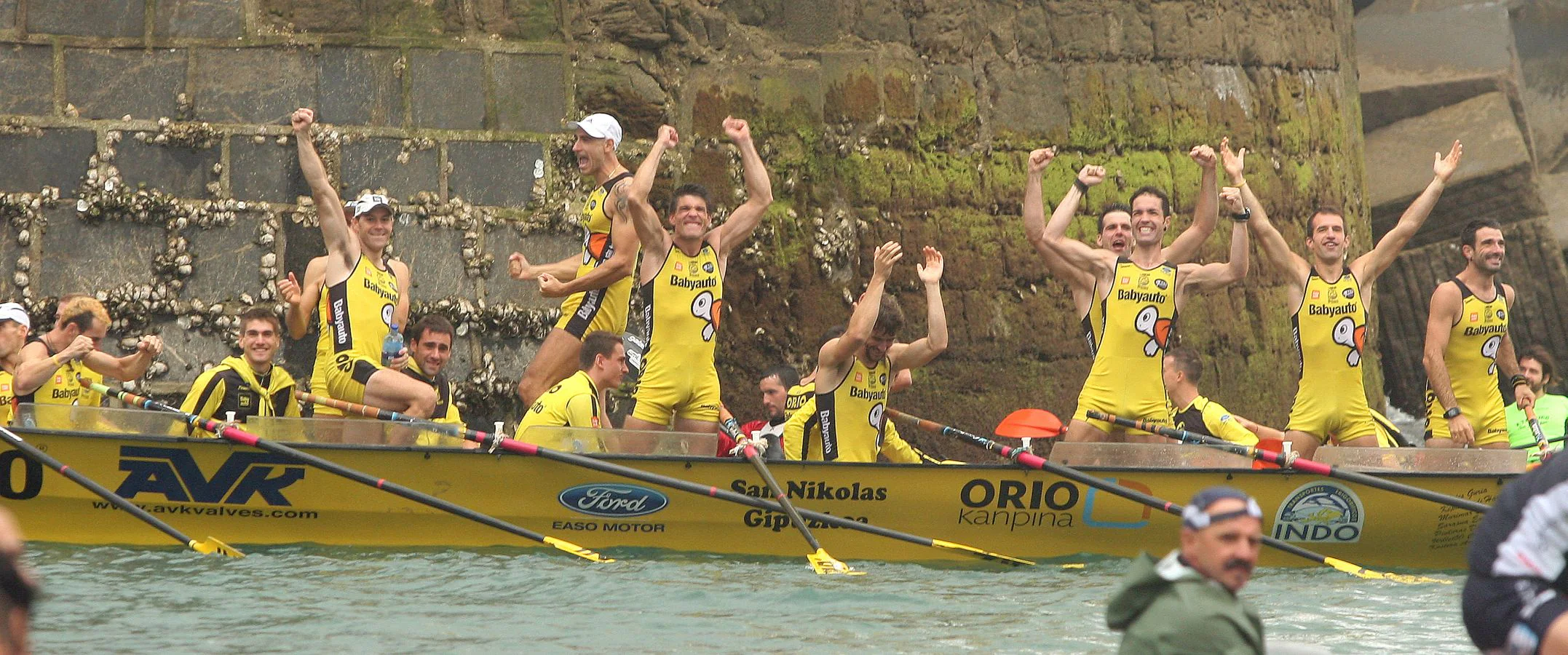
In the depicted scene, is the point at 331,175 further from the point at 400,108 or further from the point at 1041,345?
the point at 1041,345

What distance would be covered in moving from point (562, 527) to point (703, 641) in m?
1.99

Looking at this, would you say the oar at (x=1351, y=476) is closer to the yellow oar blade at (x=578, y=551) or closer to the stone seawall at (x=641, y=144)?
the stone seawall at (x=641, y=144)

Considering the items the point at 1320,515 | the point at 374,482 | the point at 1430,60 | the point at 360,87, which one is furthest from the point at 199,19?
the point at 1430,60

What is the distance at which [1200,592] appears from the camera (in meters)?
4.43

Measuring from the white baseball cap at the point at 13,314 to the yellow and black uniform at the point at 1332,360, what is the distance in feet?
22.3

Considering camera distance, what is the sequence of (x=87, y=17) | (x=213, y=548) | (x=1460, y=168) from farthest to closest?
(x=1460, y=168) → (x=87, y=17) → (x=213, y=548)

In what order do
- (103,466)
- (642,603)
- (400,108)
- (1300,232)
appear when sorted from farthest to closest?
1. (1300,232)
2. (400,108)
3. (103,466)
4. (642,603)

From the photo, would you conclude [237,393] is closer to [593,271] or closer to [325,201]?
[325,201]

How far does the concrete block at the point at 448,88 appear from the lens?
36.4 ft

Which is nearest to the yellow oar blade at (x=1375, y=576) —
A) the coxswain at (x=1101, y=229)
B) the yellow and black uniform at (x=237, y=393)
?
the coxswain at (x=1101, y=229)

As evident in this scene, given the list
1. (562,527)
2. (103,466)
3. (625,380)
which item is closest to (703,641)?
(562,527)

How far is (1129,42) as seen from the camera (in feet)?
41.2

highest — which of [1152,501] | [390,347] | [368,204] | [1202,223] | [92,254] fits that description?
[368,204]

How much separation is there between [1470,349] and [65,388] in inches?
305
